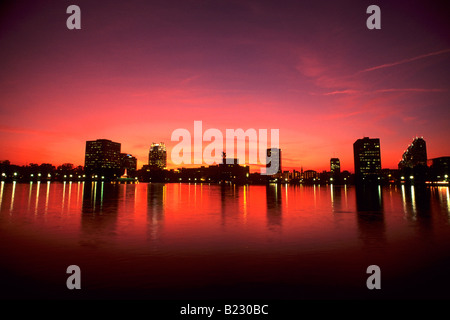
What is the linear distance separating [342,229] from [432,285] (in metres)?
10.0

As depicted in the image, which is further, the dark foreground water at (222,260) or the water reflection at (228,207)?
the water reflection at (228,207)

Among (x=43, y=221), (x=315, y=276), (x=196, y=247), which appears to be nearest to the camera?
(x=315, y=276)

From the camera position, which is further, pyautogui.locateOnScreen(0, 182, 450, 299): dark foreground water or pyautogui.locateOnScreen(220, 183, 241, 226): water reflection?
pyautogui.locateOnScreen(220, 183, 241, 226): water reflection

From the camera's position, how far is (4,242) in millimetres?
14883

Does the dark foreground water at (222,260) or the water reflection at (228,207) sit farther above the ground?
the water reflection at (228,207)

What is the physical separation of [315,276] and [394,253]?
598 centimetres

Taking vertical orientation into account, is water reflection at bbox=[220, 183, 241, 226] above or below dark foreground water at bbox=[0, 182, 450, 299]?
above

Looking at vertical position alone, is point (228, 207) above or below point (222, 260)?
above

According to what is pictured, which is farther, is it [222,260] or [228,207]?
[228,207]
